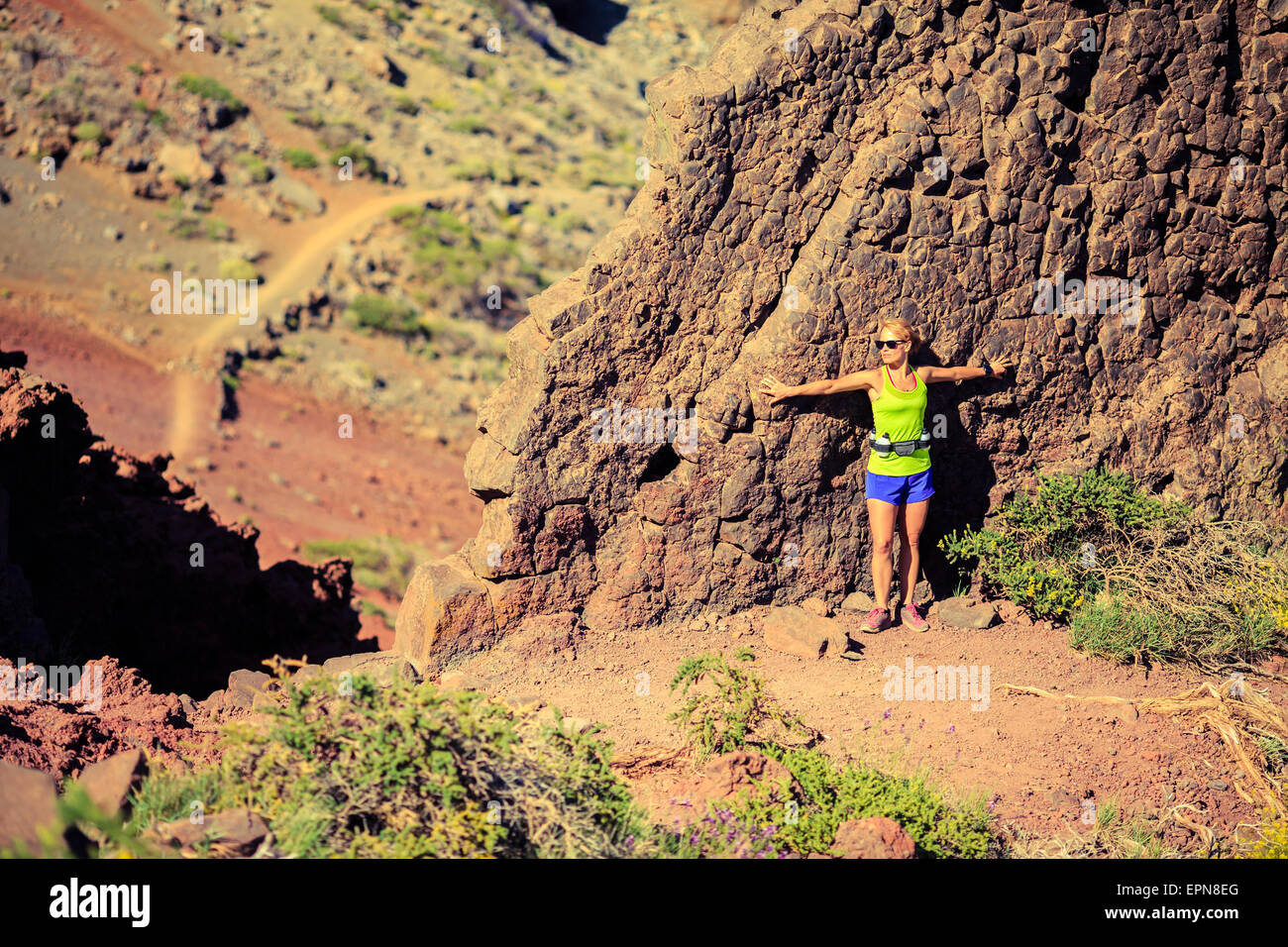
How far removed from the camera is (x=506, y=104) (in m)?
26.7

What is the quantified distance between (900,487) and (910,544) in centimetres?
43

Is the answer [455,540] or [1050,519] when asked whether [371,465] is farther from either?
[1050,519]

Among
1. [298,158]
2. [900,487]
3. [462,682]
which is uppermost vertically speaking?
[298,158]

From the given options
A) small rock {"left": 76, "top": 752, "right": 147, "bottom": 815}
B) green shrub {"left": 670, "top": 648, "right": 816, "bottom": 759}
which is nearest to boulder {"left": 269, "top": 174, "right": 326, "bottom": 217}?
green shrub {"left": 670, "top": 648, "right": 816, "bottom": 759}

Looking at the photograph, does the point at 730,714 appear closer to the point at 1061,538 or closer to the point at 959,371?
the point at 959,371

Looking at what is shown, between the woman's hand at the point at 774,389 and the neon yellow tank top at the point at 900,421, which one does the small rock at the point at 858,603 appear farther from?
the woman's hand at the point at 774,389

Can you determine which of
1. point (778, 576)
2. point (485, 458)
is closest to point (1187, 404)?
point (778, 576)

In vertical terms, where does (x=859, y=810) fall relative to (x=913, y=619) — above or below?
below

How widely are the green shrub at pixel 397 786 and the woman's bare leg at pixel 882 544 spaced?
2.53m

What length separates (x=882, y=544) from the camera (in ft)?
20.8

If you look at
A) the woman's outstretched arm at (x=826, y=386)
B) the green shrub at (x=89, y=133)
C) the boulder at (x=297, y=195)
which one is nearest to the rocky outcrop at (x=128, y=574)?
the woman's outstretched arm at (x=826, y=386)

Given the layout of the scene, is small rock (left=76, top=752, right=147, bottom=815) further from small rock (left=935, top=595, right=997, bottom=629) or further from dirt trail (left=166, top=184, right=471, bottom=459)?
dirt trail (left=166, top=184, right=471, bottom=459)

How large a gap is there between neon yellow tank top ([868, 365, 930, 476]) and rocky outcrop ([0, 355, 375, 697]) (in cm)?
530

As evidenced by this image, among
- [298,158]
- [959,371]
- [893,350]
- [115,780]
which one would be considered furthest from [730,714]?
[298,158]
